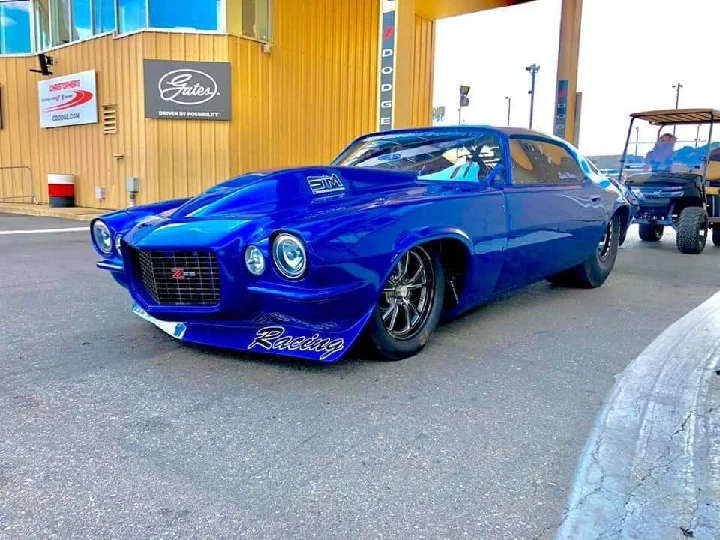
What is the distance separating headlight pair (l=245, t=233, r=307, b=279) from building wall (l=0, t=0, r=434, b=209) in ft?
33.6

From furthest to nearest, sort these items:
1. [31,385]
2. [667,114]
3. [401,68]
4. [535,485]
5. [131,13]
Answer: [131,13] < [401,68] < [667,114] < [31,385] < [535,485]

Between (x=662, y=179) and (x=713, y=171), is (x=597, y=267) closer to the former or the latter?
(x=662, y=179)

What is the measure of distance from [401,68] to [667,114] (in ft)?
13.6

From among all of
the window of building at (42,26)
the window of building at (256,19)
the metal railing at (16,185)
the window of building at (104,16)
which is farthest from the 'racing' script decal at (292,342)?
the metal railing at (16,185)

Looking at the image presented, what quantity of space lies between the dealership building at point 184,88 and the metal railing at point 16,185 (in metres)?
0.05

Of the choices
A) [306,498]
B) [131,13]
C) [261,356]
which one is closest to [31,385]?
[261,356]

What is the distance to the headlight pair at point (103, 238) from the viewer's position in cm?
357

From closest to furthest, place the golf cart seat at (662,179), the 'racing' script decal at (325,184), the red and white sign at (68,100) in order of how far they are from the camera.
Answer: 1. the 'racing' script decal at (325,184)
2. the golf cart seat at (662,179)
3. the red and white sign at (68,100)

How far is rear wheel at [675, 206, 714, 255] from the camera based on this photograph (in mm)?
7762

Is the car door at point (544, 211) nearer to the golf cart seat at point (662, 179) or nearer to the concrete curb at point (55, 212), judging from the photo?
the golf cart seat at point (662, 179)

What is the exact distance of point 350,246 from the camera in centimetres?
267

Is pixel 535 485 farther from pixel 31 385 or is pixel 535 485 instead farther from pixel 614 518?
pixel 31 385

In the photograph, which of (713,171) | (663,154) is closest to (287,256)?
(663,154)

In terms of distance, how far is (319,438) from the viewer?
2.29 metres
